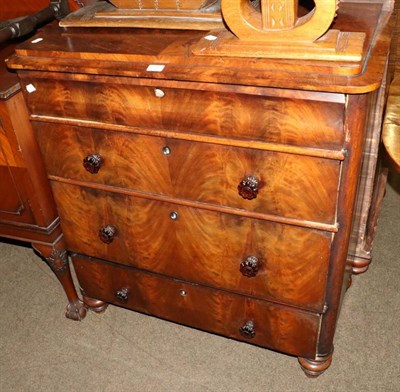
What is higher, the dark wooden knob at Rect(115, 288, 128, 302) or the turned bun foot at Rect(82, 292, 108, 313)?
the dark wooden knob at Rect(115, 288, 128, 302)

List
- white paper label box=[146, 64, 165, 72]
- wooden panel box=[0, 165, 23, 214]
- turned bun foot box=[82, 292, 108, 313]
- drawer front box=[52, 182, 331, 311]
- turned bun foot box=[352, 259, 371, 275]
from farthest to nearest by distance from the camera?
turned bun foot box=[352, 259, 371, 275], turned bun foot box=[82, 292, 108, 313], wooden panel box=[0, 165, 23, 214], drawer front box=[52, 182, 331, 311], white paper label box=[146, 64, 165, 72]

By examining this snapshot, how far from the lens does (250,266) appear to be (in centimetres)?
148

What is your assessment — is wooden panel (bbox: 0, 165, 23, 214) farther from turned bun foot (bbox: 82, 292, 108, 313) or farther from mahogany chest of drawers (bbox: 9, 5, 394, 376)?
turned bun foot (bbox: 82, 292, 108, 313)

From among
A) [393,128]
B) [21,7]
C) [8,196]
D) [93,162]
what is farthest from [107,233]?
[21,7]

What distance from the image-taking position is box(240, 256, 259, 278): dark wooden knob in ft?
4.86

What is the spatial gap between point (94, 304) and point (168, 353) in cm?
36

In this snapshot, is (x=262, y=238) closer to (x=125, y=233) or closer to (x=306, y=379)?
(x=125, y=233)

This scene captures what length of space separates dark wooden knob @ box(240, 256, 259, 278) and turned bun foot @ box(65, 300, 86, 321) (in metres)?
0.83

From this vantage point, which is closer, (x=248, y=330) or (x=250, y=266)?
(x=250, y=266)

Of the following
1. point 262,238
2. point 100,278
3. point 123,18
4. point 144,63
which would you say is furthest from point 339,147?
point 100,278

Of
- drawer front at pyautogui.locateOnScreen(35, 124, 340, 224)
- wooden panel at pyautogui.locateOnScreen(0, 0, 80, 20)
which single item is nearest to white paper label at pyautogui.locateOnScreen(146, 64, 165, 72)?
drawer front at pyautogui.locateOnScreen(35, 124, 340, 224)

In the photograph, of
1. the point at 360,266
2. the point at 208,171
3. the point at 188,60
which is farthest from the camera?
the point at 360,266

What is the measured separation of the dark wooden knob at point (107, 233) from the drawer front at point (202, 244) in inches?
0.5

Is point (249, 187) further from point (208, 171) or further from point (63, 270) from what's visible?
point (63, 270)
